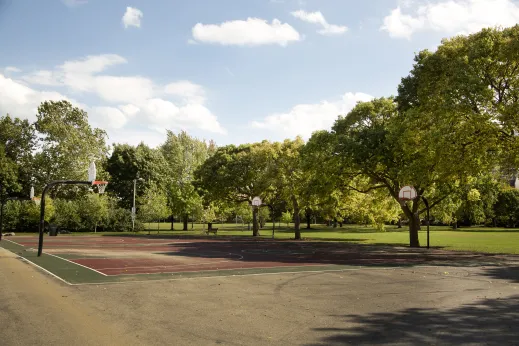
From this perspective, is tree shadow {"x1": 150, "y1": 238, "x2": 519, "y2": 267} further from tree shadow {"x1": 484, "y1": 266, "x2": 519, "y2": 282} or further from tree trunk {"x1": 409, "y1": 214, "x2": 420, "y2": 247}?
tree trunk {"x1": 409, "y1": 214, "x2": 420, "y2": 247}

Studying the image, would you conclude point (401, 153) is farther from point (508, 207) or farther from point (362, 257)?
point (508, 207)

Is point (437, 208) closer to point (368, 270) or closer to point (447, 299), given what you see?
point (368, 270)

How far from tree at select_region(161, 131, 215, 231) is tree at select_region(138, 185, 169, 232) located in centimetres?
147

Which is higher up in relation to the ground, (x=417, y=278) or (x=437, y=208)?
(x=437, y=208)

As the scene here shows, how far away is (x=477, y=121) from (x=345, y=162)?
10.9m

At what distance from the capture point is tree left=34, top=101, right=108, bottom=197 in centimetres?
5319

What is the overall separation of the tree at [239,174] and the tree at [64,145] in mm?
15502

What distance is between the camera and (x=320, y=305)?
979 centimetres

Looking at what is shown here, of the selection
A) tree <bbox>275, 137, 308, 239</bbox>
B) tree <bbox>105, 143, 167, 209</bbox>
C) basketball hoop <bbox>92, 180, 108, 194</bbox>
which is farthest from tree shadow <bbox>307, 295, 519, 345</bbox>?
tree <bbox>105, 143, 167, 209</bbox>

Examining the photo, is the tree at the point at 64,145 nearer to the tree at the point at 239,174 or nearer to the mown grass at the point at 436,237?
the mown grass at the point at 436,237

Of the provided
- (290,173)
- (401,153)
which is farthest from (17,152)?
(401,153)

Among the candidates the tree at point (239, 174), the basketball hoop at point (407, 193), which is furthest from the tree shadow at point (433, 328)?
the tree at point (239, 174)

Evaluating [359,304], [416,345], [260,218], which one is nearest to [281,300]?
[359,304]

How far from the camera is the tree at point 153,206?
57312 millimetres
